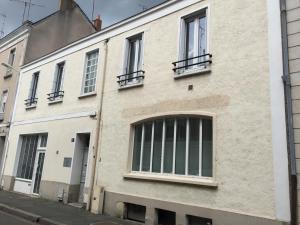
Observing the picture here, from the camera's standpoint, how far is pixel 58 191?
→ 12094 millimetres

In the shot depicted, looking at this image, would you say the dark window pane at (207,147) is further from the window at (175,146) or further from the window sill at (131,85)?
the window sill at (131,85)

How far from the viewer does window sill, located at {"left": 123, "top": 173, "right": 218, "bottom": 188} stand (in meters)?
7.51

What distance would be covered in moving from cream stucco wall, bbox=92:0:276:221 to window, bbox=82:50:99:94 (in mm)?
2263

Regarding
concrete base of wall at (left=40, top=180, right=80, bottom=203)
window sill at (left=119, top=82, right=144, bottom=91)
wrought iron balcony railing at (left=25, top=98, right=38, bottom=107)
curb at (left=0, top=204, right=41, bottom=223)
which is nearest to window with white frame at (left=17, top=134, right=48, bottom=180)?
wrought iron balcony railing at (left=25, top=98, right=38, bottom=107)

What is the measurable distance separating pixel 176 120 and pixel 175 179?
62.7 inches

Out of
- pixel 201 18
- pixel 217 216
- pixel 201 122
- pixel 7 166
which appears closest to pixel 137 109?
pixel 201 122

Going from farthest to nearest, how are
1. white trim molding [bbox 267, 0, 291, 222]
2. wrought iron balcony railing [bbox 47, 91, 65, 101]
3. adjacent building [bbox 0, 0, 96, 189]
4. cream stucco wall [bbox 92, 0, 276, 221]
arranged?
1. adjacent building [bbox 0, 0, 96, 189]
2. wrought iron balcony railing [bbox 47, 91, 65, 101]
3. cream stucco wall [bbox 92, 0, 276, 221]
4. white trim molding [bbox 267, 0, 291, 222]

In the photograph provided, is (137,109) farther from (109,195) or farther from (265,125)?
(265,125)

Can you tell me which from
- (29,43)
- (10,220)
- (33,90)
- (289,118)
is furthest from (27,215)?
(29,43)

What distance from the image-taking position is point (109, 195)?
32.5 feet

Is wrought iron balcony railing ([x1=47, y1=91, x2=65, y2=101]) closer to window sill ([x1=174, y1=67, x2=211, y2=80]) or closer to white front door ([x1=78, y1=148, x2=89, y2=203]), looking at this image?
white front door ([x1=78, y1=148, x2=89, y2=203])

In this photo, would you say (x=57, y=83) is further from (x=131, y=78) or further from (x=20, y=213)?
(x=20, y=213)

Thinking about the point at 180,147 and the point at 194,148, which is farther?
the point at 180,147

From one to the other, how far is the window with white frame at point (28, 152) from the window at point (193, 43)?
25.5 feet
